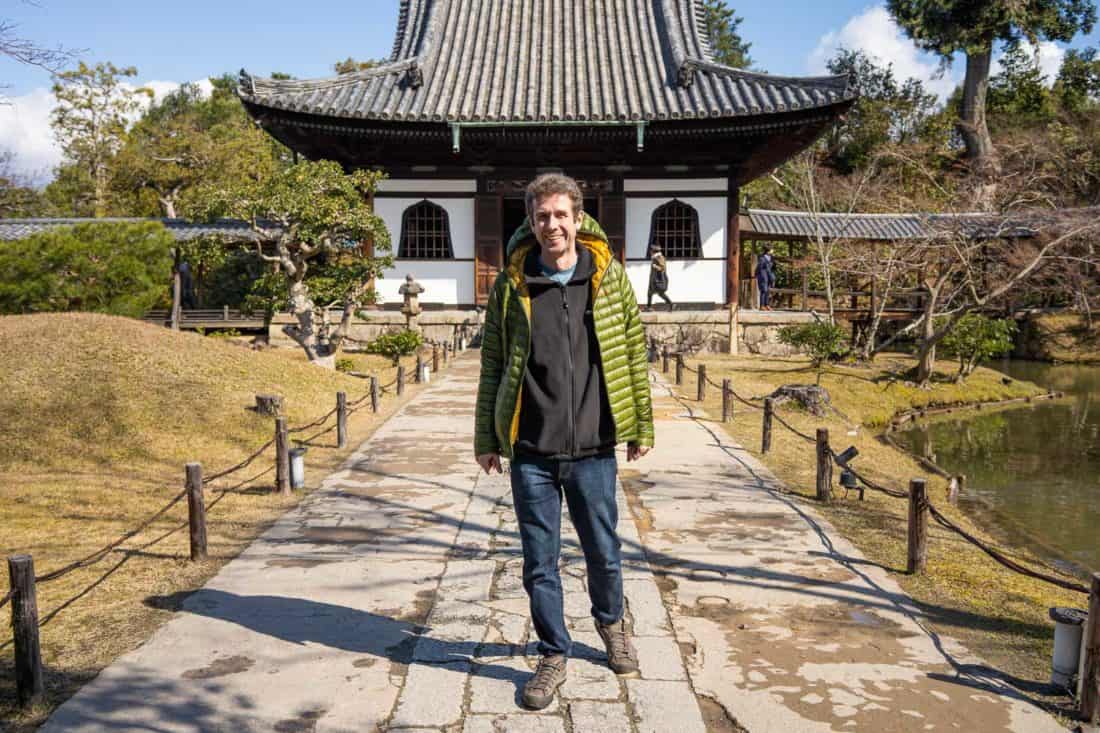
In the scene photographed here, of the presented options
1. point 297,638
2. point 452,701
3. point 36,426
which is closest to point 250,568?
point 297,638

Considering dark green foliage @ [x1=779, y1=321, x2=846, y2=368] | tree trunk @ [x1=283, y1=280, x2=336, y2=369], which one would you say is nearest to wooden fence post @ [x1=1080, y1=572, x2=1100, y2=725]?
tree trunk @ [x1=283, y1=280, x2=336, y2=369]

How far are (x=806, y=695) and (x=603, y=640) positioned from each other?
0.92m

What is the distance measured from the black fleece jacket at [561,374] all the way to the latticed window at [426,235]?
1538 centimetres

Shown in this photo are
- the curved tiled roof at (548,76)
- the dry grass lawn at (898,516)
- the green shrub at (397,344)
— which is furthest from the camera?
the green shrub at (397,344)

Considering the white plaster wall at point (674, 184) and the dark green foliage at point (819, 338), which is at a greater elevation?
the white plaster wall at point (674, 184)

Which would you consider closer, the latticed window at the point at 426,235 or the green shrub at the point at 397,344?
the green shrub at the point at 397,344

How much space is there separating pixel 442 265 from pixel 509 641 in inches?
593

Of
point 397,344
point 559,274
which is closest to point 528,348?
point 559,274

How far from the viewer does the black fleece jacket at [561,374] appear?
3.54 metres

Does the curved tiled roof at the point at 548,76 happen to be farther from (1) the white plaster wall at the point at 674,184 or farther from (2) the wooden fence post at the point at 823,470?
(2) the wooden fence post at the point at 823,470

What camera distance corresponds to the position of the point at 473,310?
18.8m

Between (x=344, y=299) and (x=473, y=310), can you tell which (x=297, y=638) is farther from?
(x=473, y=310)

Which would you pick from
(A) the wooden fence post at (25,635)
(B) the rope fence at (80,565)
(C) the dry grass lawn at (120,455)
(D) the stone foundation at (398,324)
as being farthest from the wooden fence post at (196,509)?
(D) the stone foundation at (398,324)

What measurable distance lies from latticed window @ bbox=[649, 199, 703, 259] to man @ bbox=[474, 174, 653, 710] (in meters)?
15.2
